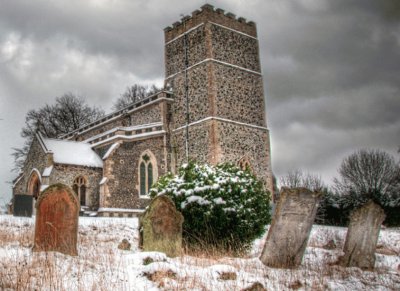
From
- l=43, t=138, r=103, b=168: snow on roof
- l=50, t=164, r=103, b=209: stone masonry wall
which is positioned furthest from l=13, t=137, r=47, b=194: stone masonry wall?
l=50, t=164, r=103, b=209: stone masonry wall

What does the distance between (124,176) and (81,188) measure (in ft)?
7.83

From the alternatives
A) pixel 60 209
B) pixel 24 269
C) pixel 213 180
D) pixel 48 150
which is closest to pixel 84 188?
pixel 48 150

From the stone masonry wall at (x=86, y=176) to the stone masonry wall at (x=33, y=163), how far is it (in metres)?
1.05

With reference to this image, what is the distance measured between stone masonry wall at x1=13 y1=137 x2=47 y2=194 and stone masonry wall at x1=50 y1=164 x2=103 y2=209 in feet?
3.46

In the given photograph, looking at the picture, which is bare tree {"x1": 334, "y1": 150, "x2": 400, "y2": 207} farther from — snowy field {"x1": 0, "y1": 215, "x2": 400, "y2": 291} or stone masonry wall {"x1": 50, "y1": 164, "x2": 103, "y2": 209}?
snowy field {"x1": 0, "y1": 215, "x2": 400, "y2": 291}

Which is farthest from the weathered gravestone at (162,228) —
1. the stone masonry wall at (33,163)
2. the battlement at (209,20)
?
the battlement at (209,20)

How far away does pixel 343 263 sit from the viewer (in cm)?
897

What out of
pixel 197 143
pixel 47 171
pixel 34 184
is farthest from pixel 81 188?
pixel 197 143

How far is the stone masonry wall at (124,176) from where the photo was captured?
2319 centimetres

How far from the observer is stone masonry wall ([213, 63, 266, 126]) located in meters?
25.9

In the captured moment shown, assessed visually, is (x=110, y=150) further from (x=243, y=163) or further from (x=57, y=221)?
(x=57, y=221)

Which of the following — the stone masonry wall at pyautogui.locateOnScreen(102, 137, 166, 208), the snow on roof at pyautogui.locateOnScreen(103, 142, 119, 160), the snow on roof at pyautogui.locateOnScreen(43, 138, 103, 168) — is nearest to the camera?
the stone masonry wall at pyautogui.locateOnScreen(102, 137, 166, 208)

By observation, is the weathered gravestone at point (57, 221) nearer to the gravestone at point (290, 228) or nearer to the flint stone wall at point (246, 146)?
the gravestone at point (290, 228)

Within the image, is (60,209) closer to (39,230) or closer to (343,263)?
(39,230)
